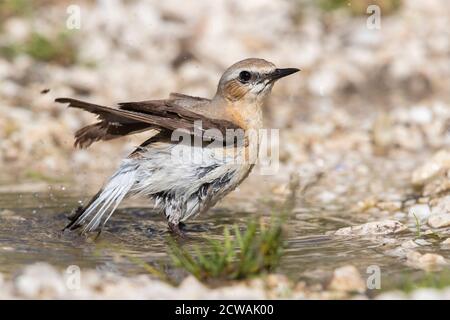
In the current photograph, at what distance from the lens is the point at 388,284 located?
5.36m

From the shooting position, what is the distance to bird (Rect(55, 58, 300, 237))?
6.69 meters

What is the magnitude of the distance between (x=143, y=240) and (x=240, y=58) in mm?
4888

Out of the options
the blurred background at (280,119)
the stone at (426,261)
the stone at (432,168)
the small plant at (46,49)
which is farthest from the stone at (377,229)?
the small plant at (46,49)

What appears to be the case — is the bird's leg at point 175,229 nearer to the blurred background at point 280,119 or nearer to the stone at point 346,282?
the blurred background at point 280,119

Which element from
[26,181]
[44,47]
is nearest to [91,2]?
[44,47]

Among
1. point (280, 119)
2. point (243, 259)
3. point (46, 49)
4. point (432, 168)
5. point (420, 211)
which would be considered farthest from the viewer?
point (46, 49)

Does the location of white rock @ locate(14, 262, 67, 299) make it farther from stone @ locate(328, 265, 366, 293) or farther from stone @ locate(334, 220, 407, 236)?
stone @ locate(334, 220, 407, 236)

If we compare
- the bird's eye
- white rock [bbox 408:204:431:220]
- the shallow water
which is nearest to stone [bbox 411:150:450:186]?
white rock [bbox 408:204:431:220]

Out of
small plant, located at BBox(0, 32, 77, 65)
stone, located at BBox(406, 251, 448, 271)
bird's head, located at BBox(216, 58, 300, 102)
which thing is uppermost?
small plant, located at BBox(0, 32, 77, 65)

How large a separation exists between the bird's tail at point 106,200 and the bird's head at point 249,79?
0.97 metres

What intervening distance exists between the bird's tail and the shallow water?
11 cm

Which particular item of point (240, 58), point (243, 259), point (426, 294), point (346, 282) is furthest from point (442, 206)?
point (240, 58)

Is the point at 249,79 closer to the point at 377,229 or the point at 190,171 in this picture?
the point at 190,171

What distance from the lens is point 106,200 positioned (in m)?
6.96
